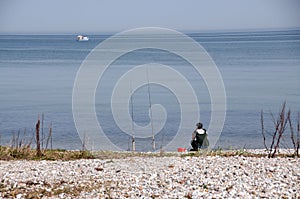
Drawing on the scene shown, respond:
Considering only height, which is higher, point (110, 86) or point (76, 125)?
point (110, 86)

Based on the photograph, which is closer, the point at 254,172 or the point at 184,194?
the point at 184,194

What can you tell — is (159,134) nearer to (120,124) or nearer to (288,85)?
(120,124)

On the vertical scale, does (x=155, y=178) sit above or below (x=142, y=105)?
below

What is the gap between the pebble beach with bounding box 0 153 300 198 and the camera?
8.14 m

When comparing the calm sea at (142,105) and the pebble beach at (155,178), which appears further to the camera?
the calm sea at (142,105)

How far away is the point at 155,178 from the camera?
8.96 meters

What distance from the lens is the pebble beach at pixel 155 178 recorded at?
320 inches

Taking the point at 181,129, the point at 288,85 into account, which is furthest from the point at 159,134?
the point at 288,85

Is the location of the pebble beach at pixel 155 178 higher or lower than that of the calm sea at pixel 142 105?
lower

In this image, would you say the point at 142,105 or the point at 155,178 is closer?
the point at 155,178

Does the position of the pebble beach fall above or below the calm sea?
below

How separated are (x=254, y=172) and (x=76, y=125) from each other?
14232mm

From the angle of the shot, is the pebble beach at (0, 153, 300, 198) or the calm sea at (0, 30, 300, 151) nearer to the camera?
the pebble beach at (0, 153, 300, 198)

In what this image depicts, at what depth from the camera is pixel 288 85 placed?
35.9 metres
